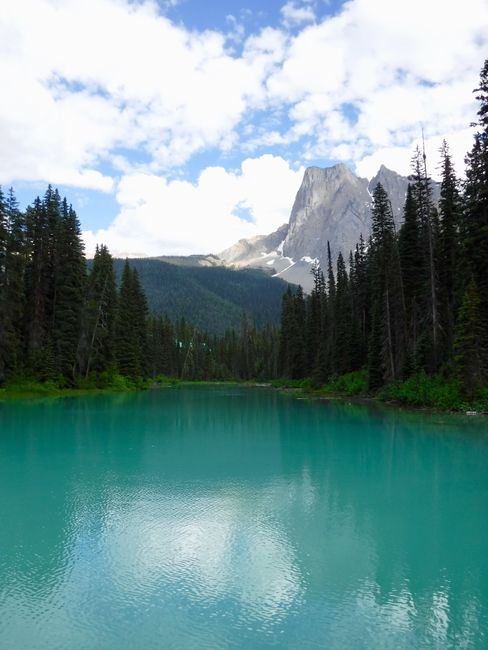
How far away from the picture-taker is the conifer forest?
3697cm

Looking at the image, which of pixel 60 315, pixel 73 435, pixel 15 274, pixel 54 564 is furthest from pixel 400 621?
pixel 60 315

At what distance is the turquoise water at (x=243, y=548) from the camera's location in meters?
7.23

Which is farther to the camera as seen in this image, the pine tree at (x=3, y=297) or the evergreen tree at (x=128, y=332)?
the evergreen tree at (x=128, y=332)

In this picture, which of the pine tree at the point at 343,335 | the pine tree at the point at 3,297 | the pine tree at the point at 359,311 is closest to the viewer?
the pine tree at the point at 3,297

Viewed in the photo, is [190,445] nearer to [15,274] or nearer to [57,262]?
[15,274]

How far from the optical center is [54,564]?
9391 mm

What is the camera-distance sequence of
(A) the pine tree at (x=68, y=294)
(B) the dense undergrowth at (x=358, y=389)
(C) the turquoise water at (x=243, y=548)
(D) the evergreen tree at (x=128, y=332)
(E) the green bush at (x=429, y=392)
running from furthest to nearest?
(D) the evergreen tree at (x=128, y=332)
(A) the pine tree at (x=68, y=294)
(E) the green bush at (x=429, y=392)
(B) the dense undergrowth at (x=358, y=389)
(C) the turquoise water at (x=243, y=548)

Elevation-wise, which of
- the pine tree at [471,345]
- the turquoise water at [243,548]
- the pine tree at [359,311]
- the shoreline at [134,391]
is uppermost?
the pine tree at [359,311]

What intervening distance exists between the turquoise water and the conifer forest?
2006 cm

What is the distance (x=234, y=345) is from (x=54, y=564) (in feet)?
499

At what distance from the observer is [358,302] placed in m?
71.2

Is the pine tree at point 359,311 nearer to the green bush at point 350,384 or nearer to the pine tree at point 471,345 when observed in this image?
the green bush at point 350,384

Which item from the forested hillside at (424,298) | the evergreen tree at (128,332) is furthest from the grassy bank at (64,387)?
the forested hillside at (424,298)

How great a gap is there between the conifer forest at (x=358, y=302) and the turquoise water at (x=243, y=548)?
2006 cm
